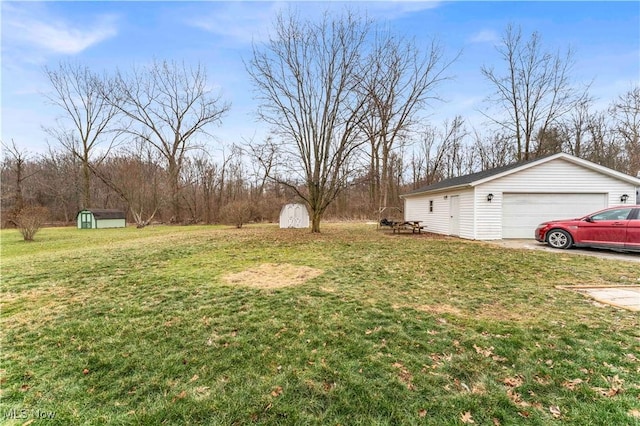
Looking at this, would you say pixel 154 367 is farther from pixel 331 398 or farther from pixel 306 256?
pixel 306 256

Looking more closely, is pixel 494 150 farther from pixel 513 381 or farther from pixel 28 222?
pixel 28 222

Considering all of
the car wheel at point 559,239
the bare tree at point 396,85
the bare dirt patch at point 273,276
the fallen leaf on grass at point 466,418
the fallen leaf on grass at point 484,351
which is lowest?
the fallen leaf on grass at point 466,418

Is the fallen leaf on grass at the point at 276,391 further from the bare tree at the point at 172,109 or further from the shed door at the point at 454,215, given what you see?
the bare tree at the point at 172,109

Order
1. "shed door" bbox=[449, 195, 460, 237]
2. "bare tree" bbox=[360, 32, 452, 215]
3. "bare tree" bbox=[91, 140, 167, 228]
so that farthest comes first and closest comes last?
"bare tree" bbox=[91, 140, 167, 228] → "bare tree" bbox=[360, 32, 452, 215] → "shed door" bbox=[449, 195, 460, 237]

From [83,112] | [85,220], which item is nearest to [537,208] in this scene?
[85,220]

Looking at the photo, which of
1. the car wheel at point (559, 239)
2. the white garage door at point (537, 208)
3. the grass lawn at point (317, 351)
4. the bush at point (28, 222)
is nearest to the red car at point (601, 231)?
the car wheel at point (559, 239)

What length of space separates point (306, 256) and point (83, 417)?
569 centimetres

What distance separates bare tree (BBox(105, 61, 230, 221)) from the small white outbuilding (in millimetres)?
12515

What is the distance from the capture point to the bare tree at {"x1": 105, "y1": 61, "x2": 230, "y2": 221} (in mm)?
23906

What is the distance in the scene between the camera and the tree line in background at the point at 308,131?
1255 cm

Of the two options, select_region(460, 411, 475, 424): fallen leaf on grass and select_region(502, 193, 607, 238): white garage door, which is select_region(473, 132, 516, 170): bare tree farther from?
select_region(460, 411, 475, 424): fallen leaf on grass

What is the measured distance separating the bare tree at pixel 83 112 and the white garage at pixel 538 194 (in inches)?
1108

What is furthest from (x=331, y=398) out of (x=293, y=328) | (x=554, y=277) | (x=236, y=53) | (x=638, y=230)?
(x=236, y=53)

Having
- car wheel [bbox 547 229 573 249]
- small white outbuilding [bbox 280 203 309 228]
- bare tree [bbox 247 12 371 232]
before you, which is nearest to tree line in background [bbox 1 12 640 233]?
bare tree [bbox 247 12 371 232]
